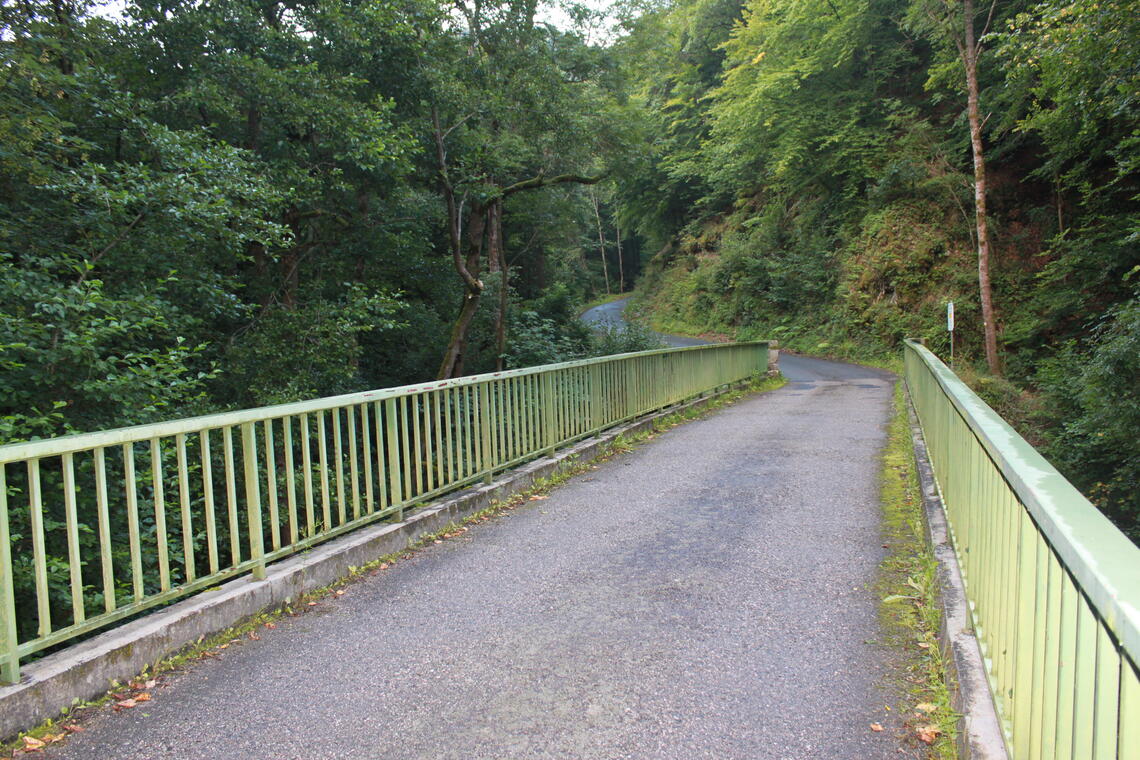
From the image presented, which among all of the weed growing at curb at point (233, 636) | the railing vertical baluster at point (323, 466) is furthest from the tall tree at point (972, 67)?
the railing vertical baluster at point (323, 466)

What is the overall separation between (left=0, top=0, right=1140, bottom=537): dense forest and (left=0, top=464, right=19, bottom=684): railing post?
102 inches

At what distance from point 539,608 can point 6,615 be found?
7.67 feet

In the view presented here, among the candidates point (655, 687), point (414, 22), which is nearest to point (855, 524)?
point (655, 687)

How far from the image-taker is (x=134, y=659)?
10.4ft

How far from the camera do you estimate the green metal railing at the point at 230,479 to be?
308 cm

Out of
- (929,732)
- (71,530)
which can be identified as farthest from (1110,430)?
(71,530)

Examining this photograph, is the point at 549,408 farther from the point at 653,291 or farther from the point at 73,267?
the point at 653,291

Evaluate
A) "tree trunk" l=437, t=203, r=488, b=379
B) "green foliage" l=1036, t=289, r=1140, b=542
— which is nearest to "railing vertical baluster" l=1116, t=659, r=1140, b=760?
"green foliage" l=1036, t=289, r=1140, b=542

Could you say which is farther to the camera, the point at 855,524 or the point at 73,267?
the point at 73,267

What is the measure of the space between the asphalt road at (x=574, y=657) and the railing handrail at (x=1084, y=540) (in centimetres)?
116

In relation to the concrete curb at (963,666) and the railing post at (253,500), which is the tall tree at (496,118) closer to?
the railing post at (253,500)

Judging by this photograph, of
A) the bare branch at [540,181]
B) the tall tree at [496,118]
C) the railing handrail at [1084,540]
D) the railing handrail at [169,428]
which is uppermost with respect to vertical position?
the tall tree at [496,118]

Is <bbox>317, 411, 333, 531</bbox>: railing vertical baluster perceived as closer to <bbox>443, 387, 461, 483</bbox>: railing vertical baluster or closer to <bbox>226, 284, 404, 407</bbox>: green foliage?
<bbox>443, 387, 461, 483</bbox>: railing vertical baluster

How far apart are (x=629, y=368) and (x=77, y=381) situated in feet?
20.5
